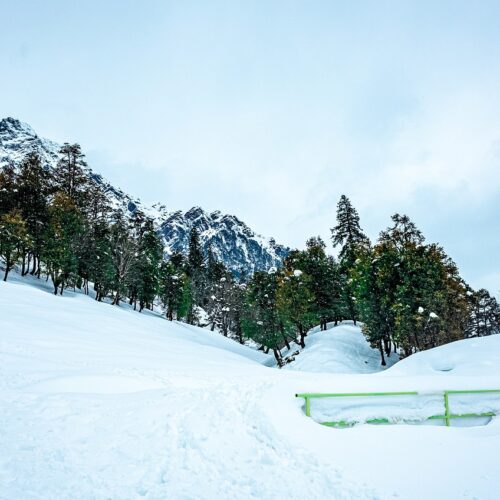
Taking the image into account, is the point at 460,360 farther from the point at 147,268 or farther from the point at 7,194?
the point at 7,194

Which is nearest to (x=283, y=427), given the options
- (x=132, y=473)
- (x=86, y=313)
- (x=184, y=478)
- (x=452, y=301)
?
(x=184, y=478)

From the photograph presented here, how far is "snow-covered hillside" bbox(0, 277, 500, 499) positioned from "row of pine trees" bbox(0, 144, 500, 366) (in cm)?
1480

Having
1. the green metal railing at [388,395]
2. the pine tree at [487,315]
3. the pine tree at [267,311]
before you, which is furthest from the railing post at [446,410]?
the pine tree at [487,315]

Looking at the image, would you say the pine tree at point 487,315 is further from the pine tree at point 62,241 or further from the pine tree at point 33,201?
the pine tree at point 33,201

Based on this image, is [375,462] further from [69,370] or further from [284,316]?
[284,316]

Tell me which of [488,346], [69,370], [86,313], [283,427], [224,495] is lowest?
[224,495]

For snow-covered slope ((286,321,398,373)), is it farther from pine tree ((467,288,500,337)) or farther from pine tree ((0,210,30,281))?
pine tree ((467,288,500,337))

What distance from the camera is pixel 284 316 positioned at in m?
34.4

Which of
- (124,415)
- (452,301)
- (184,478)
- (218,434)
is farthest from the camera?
(452,301)

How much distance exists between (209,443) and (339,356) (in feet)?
81.3

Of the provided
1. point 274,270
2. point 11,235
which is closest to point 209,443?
point 11,235

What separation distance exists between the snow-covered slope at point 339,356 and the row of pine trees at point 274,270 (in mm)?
1347

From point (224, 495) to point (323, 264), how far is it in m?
35.0

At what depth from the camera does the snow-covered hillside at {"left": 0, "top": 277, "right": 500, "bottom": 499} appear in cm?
504
